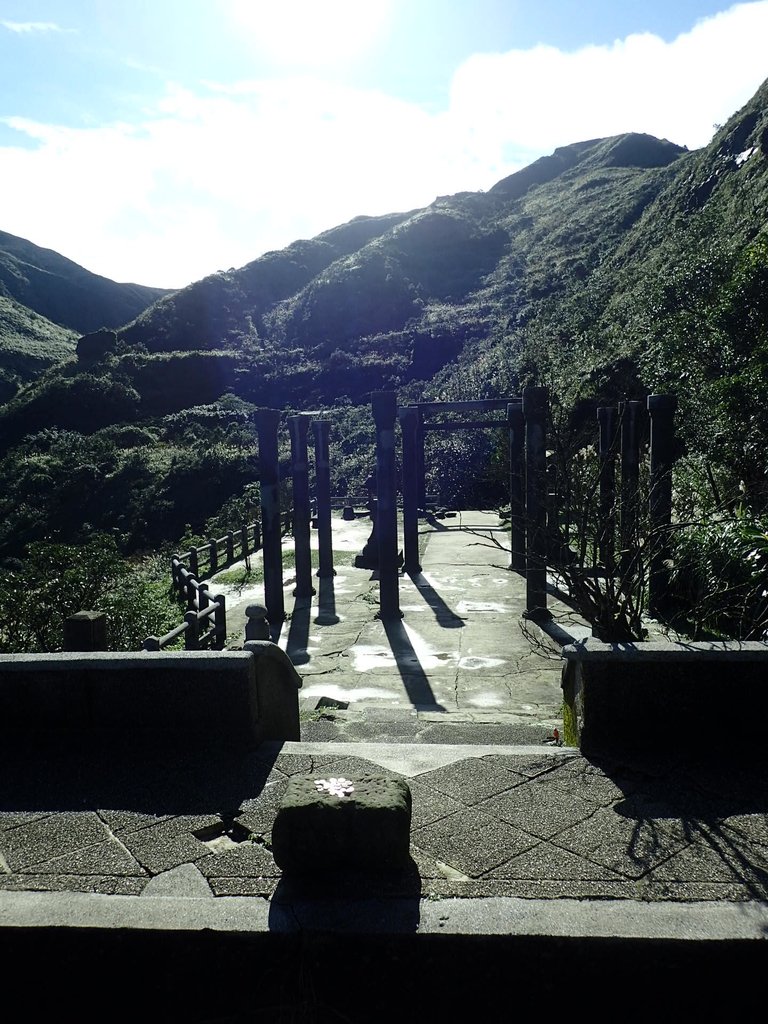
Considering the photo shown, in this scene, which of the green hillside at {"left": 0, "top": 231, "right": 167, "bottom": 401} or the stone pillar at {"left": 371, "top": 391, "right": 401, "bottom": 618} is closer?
the stone pillar at {"left": 371, "top": 391, "right": 401, "bottom": 618}

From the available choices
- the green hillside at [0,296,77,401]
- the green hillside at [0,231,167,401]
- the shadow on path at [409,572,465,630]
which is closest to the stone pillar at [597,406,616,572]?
the shadow on path at [409,572,465,630]

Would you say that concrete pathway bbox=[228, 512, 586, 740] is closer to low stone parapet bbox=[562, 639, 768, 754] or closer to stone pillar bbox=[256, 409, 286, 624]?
stone pillar bbox=[256, 409, 286, 624]

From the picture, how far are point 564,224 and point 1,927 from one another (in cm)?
8355

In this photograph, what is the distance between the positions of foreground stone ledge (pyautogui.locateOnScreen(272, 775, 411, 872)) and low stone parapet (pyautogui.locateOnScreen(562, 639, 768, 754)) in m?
1.60

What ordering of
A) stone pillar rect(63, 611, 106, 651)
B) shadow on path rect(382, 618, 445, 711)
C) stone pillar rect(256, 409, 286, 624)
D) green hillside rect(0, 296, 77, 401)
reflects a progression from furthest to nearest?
green hillside rect(0, 296, 77, 401), stone pillar rect(256, 409, 286, 624), shadow on path rect(382, 618, 445, 711), stone pillar rect(63, 611, 106, 651)

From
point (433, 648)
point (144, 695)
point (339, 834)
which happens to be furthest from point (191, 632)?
point (339, 834)

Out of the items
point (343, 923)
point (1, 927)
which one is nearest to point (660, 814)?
point (343, 923)

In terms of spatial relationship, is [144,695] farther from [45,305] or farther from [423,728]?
[45,305]

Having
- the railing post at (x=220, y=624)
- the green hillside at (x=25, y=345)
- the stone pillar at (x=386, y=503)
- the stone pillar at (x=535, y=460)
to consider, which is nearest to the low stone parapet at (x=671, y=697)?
the stone pillar at (x=535, y=460)

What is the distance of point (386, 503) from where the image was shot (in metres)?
11.2

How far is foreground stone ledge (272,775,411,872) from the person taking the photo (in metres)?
3.15

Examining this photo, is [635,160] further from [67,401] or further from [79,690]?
[79,690]

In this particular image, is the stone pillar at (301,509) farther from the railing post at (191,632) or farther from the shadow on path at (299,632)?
the railing post at (191,632)

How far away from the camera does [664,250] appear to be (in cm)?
3928
